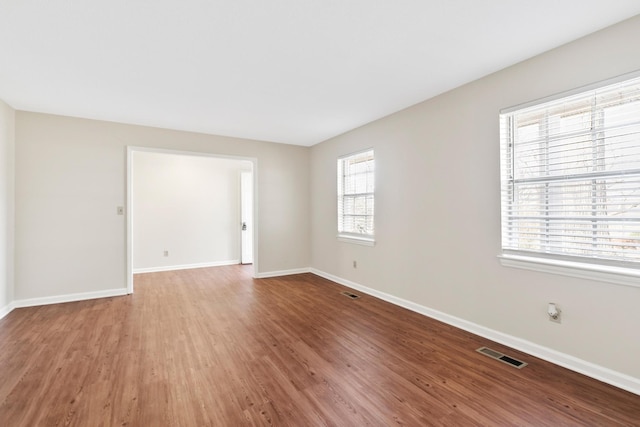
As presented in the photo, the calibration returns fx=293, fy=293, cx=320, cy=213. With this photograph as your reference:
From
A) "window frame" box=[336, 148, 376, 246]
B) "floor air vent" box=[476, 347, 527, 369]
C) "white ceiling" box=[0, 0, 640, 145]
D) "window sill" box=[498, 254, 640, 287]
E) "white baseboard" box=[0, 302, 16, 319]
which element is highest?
"white ceiling" box=[0, 0, 640, 145]

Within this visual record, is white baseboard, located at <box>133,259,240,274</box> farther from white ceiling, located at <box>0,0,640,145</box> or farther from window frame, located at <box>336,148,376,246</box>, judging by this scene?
white ceiling, located at <box>0,0,640,145</box>

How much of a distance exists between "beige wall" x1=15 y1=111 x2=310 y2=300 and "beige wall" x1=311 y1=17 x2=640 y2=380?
338 centimetres

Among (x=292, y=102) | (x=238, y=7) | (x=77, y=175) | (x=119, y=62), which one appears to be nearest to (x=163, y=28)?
(x=238, y=7)

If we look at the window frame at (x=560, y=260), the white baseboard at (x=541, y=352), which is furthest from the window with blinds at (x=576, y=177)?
the white baseboard at (x=541, y=352)

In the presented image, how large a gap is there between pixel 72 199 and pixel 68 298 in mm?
1368

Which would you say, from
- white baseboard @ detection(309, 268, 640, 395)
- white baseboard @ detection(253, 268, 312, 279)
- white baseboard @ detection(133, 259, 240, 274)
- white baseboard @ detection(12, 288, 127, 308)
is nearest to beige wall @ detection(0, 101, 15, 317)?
white baseboard @ detection(12, 288, 127, 308)

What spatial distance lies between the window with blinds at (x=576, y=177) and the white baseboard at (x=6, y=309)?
5602 mm

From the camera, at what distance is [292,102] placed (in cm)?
353

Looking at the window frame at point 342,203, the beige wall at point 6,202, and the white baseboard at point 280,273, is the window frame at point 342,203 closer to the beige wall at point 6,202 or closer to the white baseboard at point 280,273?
the white baseboard at point 280,273

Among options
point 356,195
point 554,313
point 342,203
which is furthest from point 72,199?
point 554,313

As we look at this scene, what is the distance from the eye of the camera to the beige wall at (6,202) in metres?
3.49

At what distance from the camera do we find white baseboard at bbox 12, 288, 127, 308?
383 centimetres

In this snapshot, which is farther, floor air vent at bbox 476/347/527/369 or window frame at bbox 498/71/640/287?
floor air vent at bbox 476/347/527/369

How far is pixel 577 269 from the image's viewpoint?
2246mm
